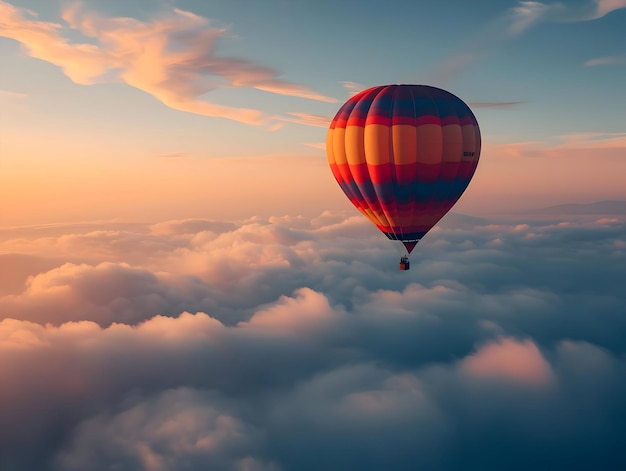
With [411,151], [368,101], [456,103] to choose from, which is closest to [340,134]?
[368,101]

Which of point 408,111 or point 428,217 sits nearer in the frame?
point 408,111

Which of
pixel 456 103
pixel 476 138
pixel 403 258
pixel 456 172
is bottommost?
pixel 403 258

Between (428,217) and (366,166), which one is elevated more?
(366,166)

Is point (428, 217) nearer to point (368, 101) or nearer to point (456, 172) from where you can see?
point (456, 172)

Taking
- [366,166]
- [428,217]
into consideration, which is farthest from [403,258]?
[366,166]

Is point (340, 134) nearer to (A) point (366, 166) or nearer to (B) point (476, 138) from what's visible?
(A) point (366, 166)

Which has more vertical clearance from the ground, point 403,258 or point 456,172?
point 456,172
